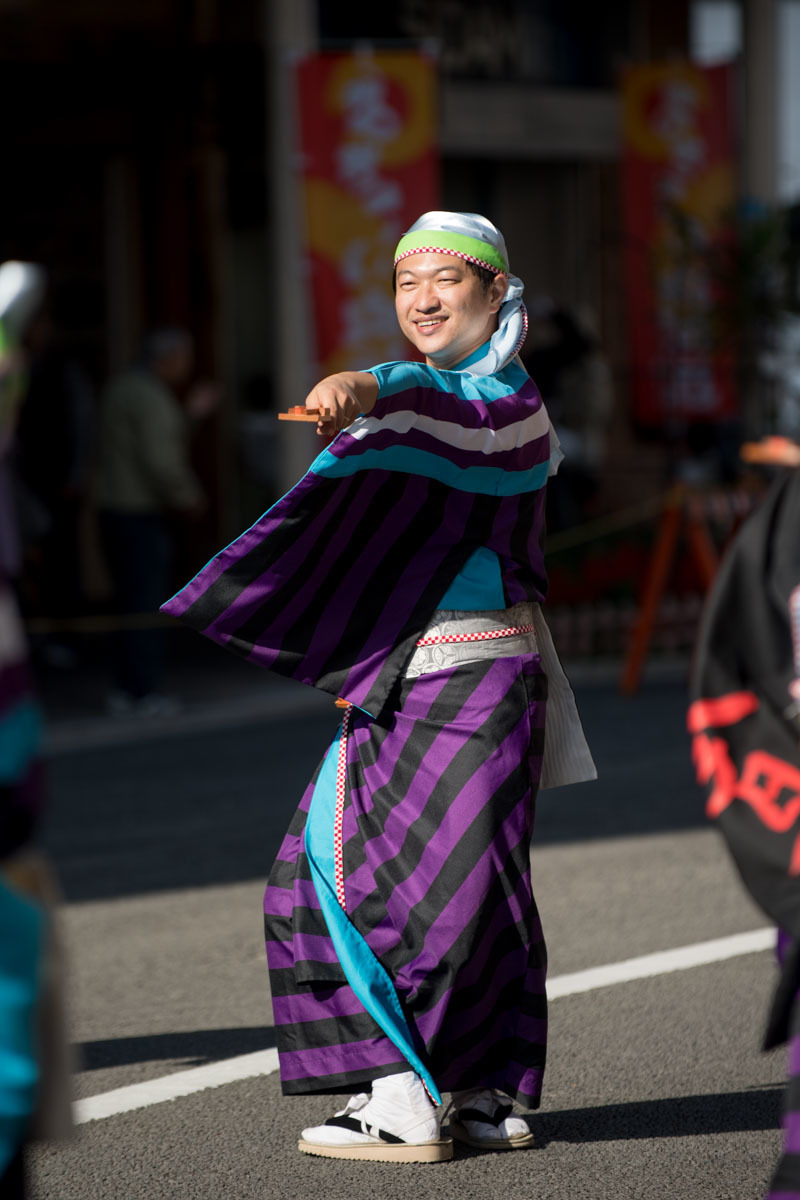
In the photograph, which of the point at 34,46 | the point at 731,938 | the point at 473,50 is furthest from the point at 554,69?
the point at 731,938

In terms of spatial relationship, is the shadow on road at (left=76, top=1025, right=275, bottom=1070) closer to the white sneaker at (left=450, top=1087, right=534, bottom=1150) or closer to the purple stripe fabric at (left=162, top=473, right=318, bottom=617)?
the white sneaker at (left=450, top=1087, right=534, bottom=1150)

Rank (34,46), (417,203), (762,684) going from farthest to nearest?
(34,46) < (417,203) < (762,684)

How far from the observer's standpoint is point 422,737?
13.0ft

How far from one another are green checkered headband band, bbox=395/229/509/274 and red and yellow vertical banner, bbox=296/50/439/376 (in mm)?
8013

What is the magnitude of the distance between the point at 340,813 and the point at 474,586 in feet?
1.76

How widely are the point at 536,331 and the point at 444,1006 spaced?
11127 mm

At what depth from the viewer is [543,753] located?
419 centimetres

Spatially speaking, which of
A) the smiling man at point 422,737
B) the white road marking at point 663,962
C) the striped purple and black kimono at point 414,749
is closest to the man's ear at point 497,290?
the smiling man at point 422,737

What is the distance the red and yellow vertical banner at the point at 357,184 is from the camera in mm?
12031

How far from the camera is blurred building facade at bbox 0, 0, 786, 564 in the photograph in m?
14.8

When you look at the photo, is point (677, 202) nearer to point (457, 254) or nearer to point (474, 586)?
point (457, 254)

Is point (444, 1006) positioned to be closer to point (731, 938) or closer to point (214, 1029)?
point (214, 1029)

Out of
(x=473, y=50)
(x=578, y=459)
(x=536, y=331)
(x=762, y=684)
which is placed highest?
(x=473, y=50)

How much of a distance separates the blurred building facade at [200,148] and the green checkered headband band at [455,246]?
10.1 m
